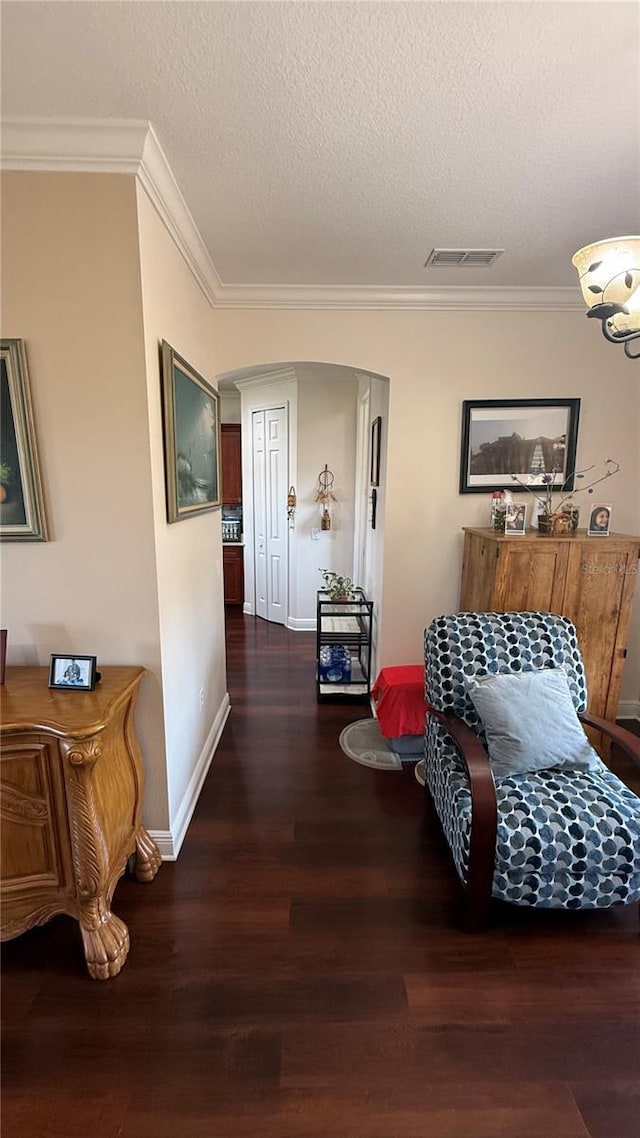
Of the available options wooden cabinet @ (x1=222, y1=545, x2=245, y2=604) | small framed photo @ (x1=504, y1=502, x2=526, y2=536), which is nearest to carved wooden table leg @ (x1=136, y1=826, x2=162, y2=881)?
small framed photo @ (x1=504, y1=502, x2=526, y2=536)

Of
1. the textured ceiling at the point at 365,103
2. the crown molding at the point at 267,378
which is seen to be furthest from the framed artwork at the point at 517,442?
the crown molding at the point at 267,378

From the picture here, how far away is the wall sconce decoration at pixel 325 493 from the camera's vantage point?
4676 millimetres

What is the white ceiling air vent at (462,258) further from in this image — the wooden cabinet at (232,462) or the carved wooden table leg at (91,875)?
the wooden cabinet at (232,462)

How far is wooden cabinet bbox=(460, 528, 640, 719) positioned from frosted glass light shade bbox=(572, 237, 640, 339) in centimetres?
116

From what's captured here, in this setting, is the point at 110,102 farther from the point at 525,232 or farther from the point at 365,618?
the point at 365,618

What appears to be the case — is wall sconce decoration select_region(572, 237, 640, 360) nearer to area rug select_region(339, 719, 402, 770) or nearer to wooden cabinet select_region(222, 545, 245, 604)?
area rug select_region(339, 719, 402, 770)

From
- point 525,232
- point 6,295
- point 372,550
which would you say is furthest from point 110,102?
point 372,550

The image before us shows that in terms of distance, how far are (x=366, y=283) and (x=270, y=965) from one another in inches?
127

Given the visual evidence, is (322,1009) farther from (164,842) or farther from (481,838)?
(164,842)

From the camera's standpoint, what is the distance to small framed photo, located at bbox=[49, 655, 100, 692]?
5.14 feet

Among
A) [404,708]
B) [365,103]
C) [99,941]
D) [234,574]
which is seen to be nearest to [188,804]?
[99,941]

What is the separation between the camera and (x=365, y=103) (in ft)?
4.45

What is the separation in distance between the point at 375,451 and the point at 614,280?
211cm

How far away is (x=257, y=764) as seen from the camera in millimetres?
2627
